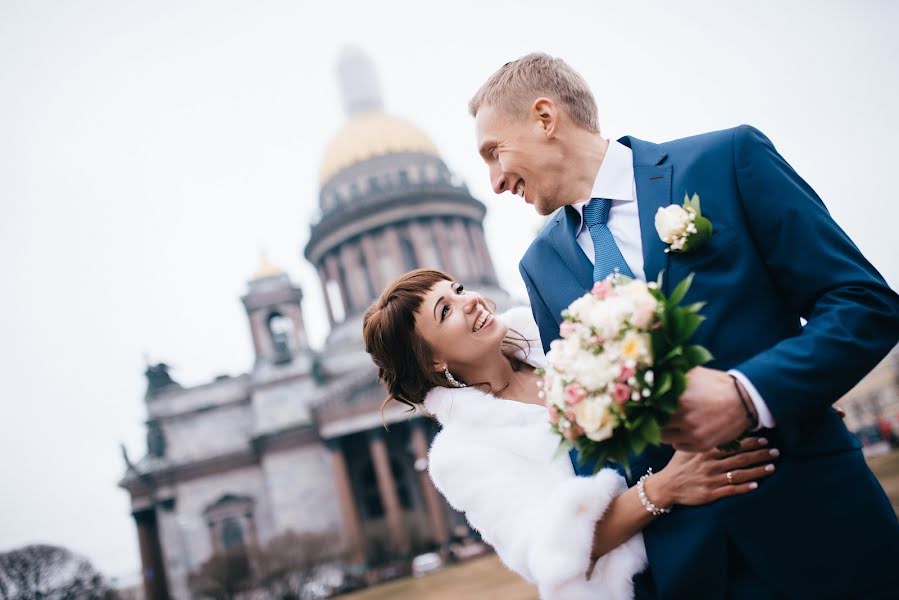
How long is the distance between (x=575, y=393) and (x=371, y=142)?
50.6 m

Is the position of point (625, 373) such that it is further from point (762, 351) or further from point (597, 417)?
point (762, 351)

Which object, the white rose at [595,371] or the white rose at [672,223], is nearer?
the white rose at [595,371]

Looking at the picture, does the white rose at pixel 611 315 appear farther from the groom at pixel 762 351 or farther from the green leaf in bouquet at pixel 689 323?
the groom at pixel 762 351

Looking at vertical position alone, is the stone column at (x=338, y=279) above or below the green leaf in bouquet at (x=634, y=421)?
above

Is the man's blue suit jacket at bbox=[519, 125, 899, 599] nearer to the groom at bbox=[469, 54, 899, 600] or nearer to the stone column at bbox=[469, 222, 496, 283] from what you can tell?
the groom at bbox=[469, 54, 899, 600]

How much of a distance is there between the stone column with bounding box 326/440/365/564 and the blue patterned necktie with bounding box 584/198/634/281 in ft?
106

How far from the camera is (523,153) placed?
289cm

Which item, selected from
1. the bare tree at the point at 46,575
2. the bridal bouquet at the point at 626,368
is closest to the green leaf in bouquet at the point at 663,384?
the bridal bouquet at the point at 626,368

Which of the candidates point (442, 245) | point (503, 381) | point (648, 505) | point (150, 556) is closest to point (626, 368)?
point (648, 505)

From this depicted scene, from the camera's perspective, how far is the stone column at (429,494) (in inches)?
1296

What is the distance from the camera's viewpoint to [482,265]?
161 feet

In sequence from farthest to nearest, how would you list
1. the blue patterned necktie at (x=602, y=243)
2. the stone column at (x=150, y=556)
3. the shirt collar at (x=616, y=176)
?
the stone column at (x=150, y=556) → the shirt collar at (x=616, y=176) → the blue patterned necktie at (x=602, y=243)

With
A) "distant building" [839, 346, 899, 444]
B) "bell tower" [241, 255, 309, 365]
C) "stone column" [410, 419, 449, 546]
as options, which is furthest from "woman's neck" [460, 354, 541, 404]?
"bell tower" [241, 255, 309, 365]

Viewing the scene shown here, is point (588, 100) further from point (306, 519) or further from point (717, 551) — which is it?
point (306, 519)
